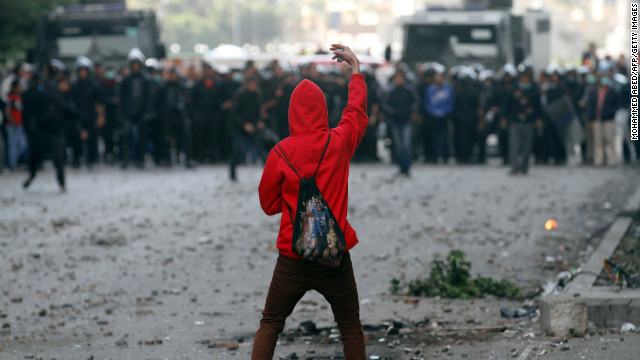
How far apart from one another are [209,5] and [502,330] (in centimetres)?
11151

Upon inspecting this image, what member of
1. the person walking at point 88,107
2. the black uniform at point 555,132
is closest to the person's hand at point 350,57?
the person walking at point 88,107

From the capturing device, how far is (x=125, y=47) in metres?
22.7

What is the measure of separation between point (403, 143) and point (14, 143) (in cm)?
696

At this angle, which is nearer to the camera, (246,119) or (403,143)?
(246,119)

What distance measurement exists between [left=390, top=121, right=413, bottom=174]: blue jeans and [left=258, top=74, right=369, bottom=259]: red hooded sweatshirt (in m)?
12.3

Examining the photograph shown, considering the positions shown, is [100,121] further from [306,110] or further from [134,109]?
[306,110]

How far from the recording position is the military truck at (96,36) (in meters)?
22.5

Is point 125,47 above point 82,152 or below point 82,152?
above

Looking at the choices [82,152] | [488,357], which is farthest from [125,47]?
[488,357]

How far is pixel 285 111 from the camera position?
68.3ft

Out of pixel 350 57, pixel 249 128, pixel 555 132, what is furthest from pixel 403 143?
pixel 350 57

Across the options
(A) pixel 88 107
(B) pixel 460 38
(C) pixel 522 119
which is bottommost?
(C) pixel 522 119

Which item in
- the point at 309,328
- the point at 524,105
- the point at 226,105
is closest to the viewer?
the point at 309,328

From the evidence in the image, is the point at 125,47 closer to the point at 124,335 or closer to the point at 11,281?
the point at 11,281
